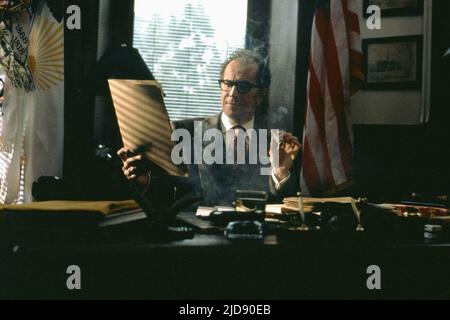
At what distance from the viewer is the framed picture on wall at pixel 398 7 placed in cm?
182

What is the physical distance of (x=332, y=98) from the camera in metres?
1.68

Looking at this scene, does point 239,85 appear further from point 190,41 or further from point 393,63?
point 393,63

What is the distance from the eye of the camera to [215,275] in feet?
3.66

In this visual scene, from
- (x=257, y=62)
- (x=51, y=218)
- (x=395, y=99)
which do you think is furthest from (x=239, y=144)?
(x=51, y=218)

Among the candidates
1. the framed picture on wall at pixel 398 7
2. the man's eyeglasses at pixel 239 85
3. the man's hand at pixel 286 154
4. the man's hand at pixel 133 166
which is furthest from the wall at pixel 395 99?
the man's hand at pixel 133 166

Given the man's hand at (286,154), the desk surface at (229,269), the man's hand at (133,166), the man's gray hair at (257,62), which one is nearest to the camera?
the desk surface at (229,269)

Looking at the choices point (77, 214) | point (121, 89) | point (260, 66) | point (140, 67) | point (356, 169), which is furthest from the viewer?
point (260, 66)

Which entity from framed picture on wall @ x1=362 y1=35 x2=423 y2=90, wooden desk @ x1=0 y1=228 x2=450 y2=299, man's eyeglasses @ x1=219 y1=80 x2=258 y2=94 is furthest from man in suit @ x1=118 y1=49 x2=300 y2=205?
wooden desk @ x1=0 y1=228 x2=450 y2=299

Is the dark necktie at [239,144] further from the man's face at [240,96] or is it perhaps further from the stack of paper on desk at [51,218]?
the stack of paper on desk at [51,218]

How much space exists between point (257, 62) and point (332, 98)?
1.11ft

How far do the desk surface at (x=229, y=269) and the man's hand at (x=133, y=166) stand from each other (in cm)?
30
